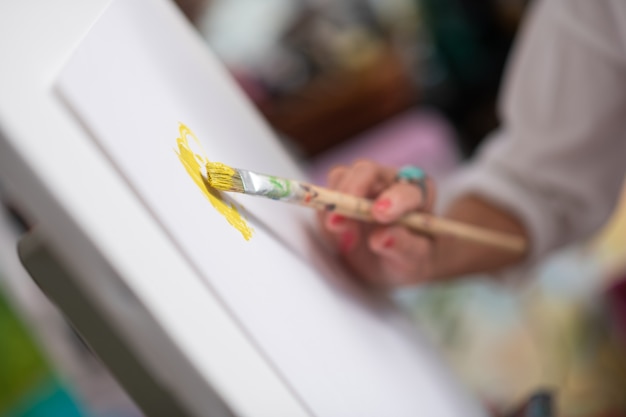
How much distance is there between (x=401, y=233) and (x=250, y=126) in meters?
0.13

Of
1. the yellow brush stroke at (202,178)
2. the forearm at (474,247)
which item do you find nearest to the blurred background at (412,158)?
the forearm at (474,247)

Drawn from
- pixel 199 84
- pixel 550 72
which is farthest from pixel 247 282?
pixel 550 72

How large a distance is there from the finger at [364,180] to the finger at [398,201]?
0.04ft

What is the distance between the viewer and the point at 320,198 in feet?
1.11

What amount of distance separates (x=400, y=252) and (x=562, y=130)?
0.23m

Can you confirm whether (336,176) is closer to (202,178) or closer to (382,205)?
(382,205)

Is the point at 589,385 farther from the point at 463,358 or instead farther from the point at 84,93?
the point at 84,93

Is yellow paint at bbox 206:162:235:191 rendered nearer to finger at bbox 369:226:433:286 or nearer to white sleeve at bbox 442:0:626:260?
finger at bbox 369:226:433:286

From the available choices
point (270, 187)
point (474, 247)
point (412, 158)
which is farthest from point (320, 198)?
point (412, 158)

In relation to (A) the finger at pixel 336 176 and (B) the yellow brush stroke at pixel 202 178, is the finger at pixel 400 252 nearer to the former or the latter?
(A) the finger at pixel 336 176

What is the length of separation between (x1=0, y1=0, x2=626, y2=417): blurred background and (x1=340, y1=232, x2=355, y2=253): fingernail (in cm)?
18

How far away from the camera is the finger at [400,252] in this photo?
0.42 metres

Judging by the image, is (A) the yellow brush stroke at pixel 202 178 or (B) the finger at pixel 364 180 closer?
(A) the yellow brush stroke at pixel 202 178

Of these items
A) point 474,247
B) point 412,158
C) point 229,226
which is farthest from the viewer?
point 412,158
